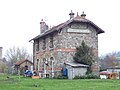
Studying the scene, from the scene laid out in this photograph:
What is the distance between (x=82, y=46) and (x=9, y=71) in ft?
157

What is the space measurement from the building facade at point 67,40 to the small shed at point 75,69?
1.86 metres

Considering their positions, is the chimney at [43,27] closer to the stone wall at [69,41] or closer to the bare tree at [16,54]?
the stone wall at [69,41]

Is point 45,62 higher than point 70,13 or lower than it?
lower

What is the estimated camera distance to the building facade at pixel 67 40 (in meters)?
39.6

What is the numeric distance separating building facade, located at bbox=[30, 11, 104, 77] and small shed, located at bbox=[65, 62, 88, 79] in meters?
1.86

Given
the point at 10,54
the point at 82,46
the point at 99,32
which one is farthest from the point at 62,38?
the point at 10,54

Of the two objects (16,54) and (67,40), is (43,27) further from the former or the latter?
(16,54)

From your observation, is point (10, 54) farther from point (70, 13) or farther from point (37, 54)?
point (70, 13)

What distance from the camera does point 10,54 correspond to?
109062 millimetres

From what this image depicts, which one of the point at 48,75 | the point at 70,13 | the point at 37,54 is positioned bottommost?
the point at 48,75

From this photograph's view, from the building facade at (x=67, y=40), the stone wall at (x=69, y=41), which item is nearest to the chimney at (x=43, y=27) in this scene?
the building facade at (x=67, y=40)

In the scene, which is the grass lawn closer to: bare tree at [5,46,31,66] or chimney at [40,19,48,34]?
chimney at [40,19,48,34]

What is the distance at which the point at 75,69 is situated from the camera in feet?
123

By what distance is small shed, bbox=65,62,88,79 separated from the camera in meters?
37.2
